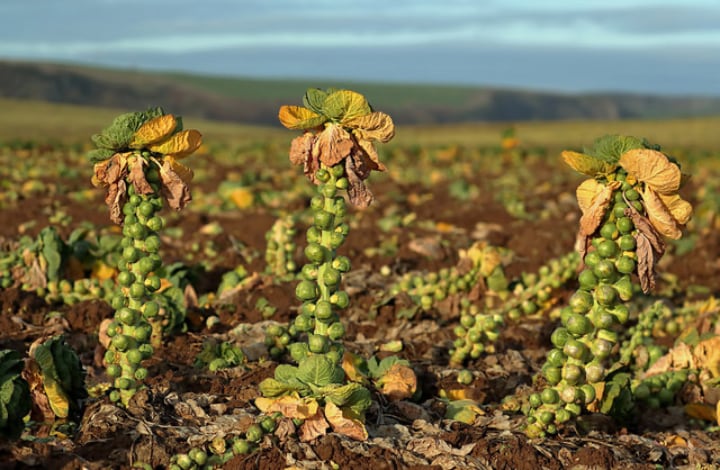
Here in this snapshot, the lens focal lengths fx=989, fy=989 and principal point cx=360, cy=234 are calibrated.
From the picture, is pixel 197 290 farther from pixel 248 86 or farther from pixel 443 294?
pixel 248 86

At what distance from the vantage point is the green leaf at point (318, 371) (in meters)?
4.22

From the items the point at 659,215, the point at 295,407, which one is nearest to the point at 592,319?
the point at 659,215

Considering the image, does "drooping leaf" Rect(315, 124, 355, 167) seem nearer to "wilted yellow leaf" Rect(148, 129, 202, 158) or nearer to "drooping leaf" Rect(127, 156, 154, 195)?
"wilted yellow leaf" Rect(148, 129, 202, 158)

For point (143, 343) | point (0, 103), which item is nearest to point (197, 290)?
point (143, 343)

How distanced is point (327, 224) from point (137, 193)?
89 cm

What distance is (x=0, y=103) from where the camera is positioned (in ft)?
177

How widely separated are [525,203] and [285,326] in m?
8.19

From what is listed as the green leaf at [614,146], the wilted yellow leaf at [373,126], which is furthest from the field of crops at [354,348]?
the wilted yellow leaf at [373,126]

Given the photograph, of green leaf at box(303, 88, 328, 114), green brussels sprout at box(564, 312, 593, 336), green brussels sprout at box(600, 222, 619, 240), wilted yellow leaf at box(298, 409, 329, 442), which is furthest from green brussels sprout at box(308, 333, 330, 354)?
green brussels sprout at box(600, 222, 619, 240)

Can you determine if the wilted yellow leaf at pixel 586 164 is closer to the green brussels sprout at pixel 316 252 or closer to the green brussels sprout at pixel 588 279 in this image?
the green brussels sprout at pixel 588 279

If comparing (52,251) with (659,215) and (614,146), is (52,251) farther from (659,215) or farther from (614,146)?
(659,215)

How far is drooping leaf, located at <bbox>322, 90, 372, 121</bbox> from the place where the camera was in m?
4.22

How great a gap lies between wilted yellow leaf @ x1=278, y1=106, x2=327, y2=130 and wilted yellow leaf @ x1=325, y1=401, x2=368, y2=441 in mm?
1207

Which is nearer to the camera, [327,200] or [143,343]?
[327,200]
